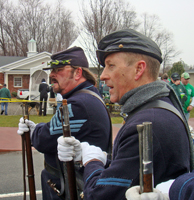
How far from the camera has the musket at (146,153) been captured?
0.88m

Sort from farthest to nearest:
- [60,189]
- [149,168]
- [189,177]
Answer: [60,189]
[189,177]
[149,168]

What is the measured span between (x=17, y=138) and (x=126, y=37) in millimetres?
7481

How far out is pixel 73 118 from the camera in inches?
81.4

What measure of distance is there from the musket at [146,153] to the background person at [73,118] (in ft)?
3.78

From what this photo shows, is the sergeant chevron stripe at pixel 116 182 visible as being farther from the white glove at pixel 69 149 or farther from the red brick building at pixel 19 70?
the red brick building at pixel 19 70

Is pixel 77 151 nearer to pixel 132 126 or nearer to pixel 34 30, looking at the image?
pixel 132 126

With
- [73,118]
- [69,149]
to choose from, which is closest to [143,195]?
[69,149]

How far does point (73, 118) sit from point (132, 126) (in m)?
0.86

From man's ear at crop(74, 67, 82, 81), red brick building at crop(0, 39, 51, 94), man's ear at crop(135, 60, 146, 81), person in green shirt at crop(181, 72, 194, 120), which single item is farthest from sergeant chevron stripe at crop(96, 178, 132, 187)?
red brick building at crop(0, 39, 51, 94)

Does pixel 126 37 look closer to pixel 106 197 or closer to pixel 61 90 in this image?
pixel 106 197

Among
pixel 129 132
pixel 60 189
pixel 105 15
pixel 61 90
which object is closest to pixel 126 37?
pixel 129 132

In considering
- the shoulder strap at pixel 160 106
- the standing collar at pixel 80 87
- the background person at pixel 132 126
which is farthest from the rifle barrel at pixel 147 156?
the standing collar at pixel 80 87

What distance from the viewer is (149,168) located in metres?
0.92

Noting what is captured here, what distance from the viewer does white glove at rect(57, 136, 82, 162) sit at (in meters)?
1.64
